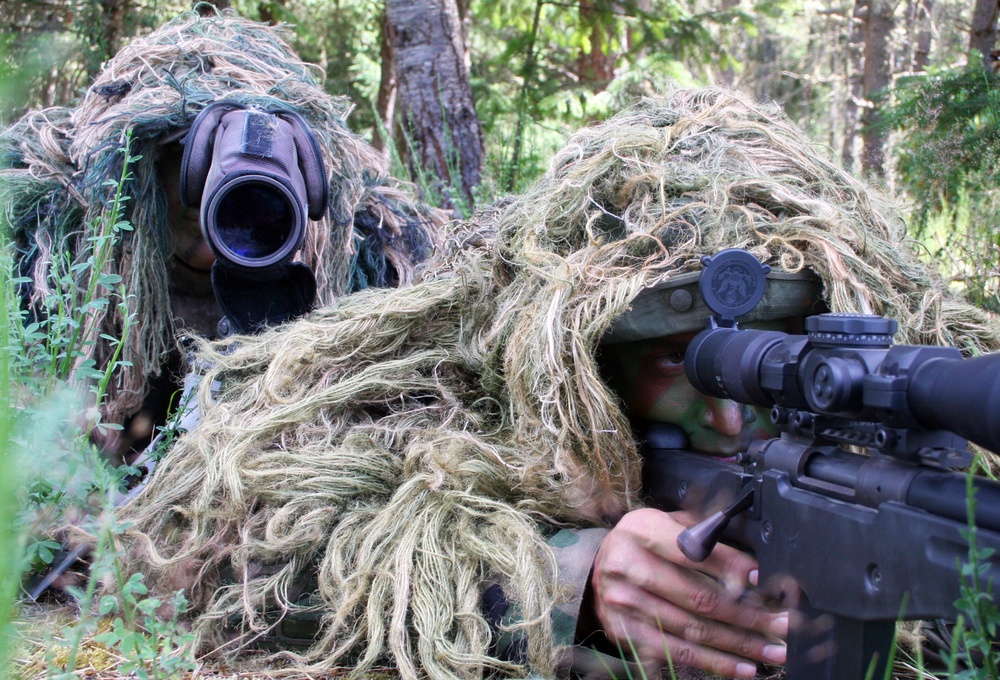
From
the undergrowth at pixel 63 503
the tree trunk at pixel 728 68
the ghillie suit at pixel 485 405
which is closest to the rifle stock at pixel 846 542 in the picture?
the ghillie suit at pixel 485 405

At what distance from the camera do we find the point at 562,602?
1477 millimetres

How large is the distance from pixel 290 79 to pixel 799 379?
2.13 metres

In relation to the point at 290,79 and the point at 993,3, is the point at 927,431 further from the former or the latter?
the point at 993,3

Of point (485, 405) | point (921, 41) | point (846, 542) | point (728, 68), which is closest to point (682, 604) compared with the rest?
point (846, 542)

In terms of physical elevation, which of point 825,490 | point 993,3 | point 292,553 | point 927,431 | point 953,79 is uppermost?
point 993,3

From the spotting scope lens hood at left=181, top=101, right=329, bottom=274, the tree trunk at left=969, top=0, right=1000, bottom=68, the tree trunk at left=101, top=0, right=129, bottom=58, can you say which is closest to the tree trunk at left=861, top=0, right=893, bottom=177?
the tree trunk at left=969, top=0, right=1000, bottom=68

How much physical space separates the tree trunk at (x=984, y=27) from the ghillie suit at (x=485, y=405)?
2.54 meters

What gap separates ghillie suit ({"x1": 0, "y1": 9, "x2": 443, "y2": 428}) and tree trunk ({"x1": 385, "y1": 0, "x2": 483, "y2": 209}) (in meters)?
1.08

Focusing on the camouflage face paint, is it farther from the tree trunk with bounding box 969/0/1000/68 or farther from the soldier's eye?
the tree trunk with bounding box 969/0/1000/68

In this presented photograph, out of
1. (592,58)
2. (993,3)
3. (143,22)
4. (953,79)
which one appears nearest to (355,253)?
(953,79)

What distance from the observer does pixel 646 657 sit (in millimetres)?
1448

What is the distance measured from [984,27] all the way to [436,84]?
2.55m

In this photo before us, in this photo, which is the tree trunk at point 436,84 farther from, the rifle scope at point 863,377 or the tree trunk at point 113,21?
the rifle scope at point 863,377

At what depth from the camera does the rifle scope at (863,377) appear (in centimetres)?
90
